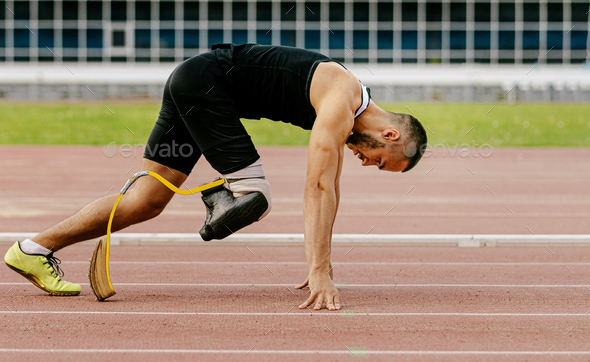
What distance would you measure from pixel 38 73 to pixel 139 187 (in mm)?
32715

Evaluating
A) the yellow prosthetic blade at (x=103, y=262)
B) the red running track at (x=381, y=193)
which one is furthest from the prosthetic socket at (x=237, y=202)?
the red running track at (x=381, y=193)

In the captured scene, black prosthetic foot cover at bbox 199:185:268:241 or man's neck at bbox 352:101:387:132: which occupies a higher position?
man's neck at bbox 352:101:387:132

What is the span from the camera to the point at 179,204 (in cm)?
1003

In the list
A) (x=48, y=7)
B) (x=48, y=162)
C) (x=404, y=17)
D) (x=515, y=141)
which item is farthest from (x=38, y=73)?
(x=515, y=141)

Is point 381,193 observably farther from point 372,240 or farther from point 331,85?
point 331,85

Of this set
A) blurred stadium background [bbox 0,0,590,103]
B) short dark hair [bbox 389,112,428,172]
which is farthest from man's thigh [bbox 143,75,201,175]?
blurred stadium background [bbox 0,0,590,103]

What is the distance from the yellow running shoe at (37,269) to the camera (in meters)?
4.61

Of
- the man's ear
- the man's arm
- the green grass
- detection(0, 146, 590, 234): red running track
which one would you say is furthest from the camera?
the green grass

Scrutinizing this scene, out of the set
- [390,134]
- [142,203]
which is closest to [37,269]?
[142,203]

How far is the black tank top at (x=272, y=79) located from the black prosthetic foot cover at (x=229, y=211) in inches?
19.6

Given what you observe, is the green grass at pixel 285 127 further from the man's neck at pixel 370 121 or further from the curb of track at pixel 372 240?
the man's neck at pixel 370 121

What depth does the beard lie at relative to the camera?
4.47 meters

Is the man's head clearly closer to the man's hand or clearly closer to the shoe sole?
the man's hand

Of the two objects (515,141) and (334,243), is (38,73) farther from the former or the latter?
(334,243)
